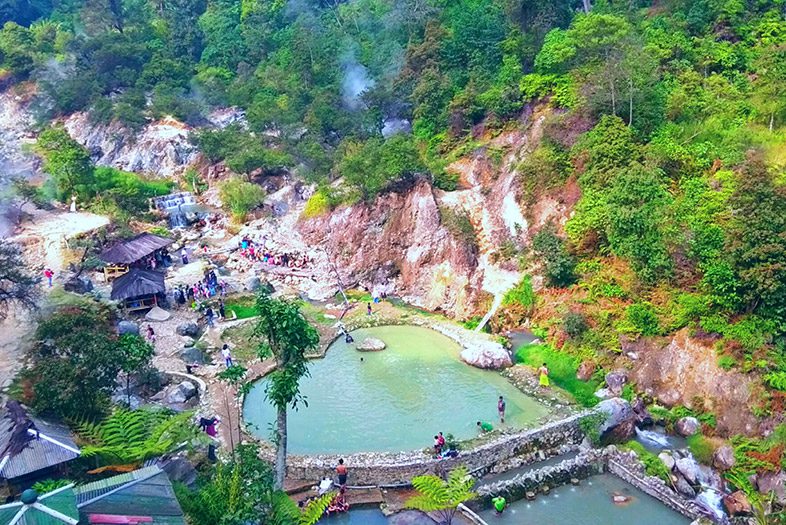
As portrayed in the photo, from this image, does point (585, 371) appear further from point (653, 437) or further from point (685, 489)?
point (685, 489)

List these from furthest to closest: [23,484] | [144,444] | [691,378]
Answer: [691,378] → [144,444] → [23,484]

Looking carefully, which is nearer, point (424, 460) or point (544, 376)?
point (424, 460)

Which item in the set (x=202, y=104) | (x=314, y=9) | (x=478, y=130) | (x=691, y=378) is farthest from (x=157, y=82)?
(x=691, y=378)

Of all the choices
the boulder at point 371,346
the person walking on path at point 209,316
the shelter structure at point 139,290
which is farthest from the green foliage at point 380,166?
the shelter structure at point 139,290

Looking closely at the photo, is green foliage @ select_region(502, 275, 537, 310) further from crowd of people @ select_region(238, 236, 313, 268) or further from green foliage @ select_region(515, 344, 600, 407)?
crowd of people @ select_region(238, 236, 313, 268)

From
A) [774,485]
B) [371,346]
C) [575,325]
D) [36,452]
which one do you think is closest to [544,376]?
[575,325]

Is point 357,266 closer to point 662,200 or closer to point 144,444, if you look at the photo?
point 662,200
